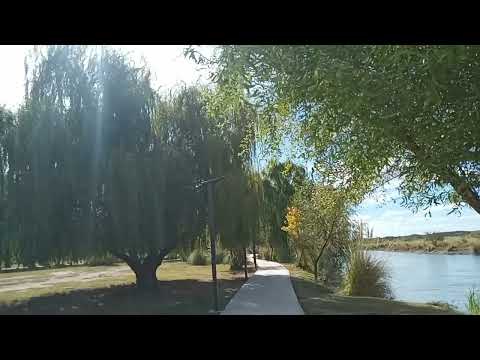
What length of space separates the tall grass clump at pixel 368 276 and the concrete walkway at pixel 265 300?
1792mm

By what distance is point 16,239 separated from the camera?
11.5m

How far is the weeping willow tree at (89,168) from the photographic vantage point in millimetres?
11594

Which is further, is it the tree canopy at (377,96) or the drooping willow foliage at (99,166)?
the drooping willow foliage at (99,166)

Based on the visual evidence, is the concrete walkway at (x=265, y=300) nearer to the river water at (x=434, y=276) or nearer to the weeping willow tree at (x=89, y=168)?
the weeping willow tree at (x=89, y=168)

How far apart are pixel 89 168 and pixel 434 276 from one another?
9.93m

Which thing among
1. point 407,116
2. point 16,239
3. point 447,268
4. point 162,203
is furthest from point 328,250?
point 407,116

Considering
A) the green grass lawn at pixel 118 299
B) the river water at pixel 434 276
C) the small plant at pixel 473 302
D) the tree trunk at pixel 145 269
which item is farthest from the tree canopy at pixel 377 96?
the tree trunk at pixel 145 269

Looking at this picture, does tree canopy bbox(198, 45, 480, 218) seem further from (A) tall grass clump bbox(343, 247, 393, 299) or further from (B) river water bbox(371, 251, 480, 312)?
(A) tall grass clump bbox(343, 247, 393, 299)

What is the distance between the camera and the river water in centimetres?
1108

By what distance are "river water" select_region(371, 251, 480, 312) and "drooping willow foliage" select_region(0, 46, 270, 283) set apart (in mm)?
4855
